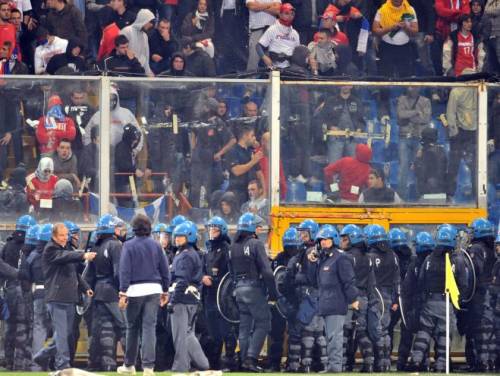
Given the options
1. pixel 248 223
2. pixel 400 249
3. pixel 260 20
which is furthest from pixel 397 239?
pixel 260 20

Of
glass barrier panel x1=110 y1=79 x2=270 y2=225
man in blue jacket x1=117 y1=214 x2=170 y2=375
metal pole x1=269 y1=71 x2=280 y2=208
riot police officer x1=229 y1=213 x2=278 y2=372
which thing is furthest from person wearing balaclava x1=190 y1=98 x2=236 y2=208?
man in blue jacket x1=117 y1=214 x2=170 y2=375

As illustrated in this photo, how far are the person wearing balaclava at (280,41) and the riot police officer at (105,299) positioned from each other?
4904 mm

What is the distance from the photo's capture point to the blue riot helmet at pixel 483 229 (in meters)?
27.3

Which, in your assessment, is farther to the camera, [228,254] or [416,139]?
[416,139]

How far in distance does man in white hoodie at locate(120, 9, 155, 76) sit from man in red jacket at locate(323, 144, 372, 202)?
341 cm

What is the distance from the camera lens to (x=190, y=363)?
2567cm

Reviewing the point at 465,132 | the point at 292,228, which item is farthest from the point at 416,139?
the point at 292,228

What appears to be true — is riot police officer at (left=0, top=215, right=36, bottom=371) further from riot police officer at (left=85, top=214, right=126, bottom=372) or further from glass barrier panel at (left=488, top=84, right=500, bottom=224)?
glass barrier panel at (left=488, top=84, right=500, bottom=224)

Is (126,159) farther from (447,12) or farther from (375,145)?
(447,12)

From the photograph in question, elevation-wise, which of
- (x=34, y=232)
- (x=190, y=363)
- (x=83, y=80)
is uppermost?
(x=83, y=80)

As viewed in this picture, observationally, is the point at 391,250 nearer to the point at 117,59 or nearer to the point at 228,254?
the point at 228,254

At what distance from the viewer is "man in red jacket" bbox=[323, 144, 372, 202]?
28.4 meters

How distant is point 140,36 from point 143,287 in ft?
26.1

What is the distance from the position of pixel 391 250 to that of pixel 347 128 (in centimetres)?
227
